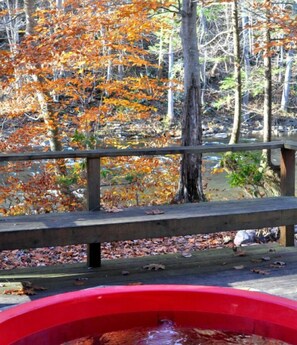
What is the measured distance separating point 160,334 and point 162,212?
236 centimetres

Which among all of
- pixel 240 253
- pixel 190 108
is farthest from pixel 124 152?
pixel 190 108

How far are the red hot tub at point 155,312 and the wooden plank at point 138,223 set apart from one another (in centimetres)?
182

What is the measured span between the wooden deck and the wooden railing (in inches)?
10.8

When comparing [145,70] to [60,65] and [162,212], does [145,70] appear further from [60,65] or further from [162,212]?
[162,212]

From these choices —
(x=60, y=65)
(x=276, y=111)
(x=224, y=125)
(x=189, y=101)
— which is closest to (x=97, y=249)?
(x=189, y=101)

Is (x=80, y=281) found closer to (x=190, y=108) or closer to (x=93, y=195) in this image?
(x=93, y=195)

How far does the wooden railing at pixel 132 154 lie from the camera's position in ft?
14.0

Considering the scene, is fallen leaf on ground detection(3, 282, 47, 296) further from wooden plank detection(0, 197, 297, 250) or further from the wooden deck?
→ wooden plank detection(0, 197, 297, 250)

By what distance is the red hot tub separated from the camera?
1.88 m

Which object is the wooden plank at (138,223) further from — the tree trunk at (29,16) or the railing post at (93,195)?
the tree trunk at (29,16)

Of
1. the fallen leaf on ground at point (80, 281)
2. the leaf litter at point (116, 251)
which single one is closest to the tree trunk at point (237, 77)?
the leaf litter at point (116, 251)

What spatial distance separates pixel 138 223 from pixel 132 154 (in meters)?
0.75

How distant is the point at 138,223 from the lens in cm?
401

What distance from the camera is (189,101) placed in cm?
762
